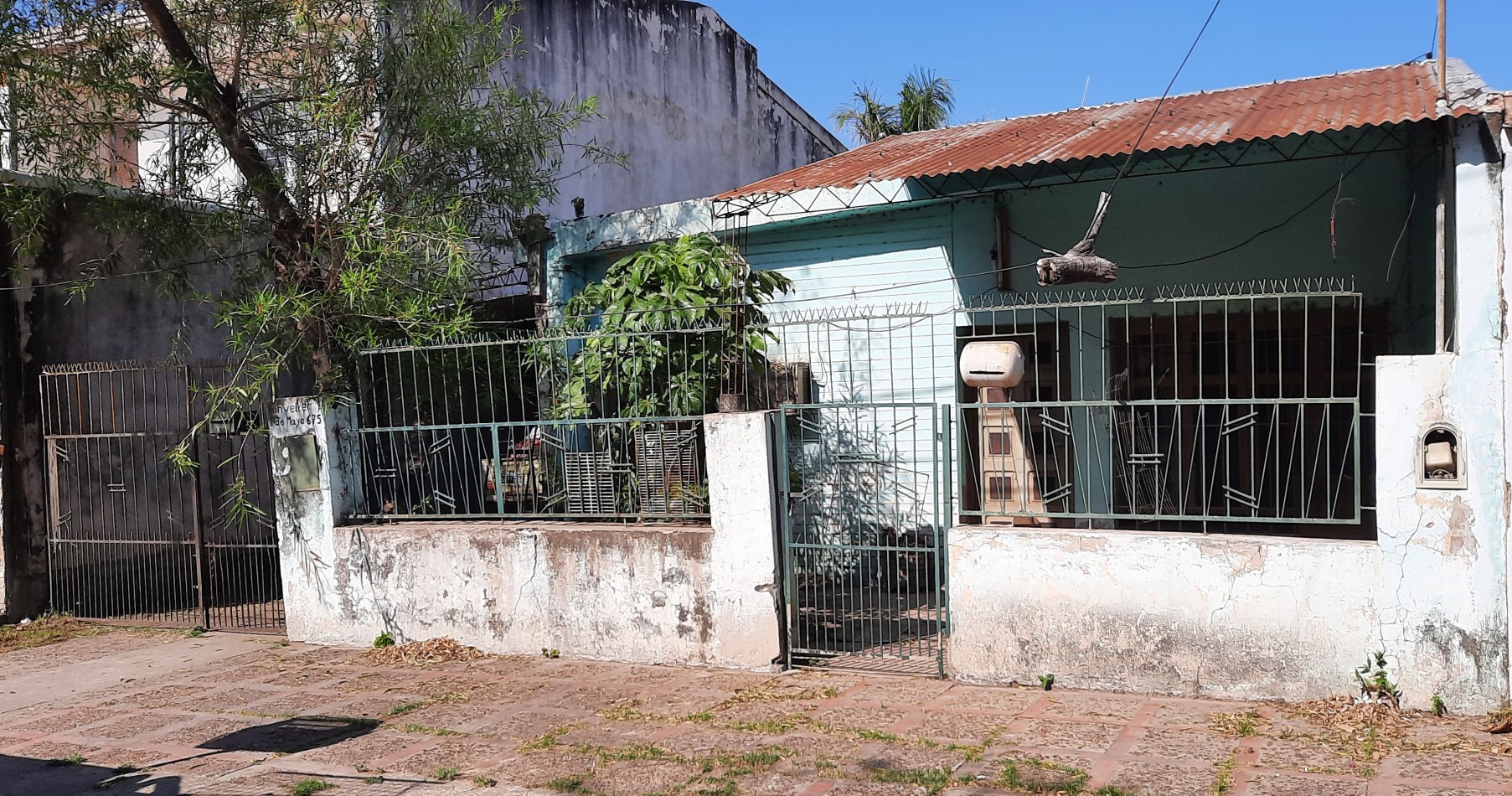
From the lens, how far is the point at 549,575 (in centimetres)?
736

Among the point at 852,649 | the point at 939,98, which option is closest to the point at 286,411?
the point at 852,649

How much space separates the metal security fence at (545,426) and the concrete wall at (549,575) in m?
0.22

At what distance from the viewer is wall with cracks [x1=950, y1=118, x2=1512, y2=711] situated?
5223 millimetres

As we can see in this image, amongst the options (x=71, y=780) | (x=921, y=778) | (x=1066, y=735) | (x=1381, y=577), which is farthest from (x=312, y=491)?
(x=1381, y=577)

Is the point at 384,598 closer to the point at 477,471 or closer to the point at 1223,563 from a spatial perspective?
the point at 477,471

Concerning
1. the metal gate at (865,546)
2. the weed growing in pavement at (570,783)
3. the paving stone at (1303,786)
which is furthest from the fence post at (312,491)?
the paving stone at (1303,786)

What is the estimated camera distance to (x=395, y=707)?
6438mm

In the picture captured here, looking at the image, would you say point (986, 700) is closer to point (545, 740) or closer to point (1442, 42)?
point (545, 740)

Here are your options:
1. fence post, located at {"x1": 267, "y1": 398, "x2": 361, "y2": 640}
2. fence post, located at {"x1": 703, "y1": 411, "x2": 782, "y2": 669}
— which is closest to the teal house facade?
fence post, located at {"x1": 703, "y1": 411, "x2": 782, "y2": 669}

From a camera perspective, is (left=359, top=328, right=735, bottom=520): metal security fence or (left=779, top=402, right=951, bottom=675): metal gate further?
(left=359, top=328, right=735, bottom=520): metal security fence

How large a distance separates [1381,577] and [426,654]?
5.85 m

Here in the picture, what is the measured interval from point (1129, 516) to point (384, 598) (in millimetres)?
5115

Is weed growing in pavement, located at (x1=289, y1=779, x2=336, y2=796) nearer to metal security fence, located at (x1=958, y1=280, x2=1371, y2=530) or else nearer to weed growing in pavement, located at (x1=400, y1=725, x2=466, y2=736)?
weed growing in pavement, located at (x1=400, y1=725, x2=466, y2=736)

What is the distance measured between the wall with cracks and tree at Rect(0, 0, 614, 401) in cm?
465
